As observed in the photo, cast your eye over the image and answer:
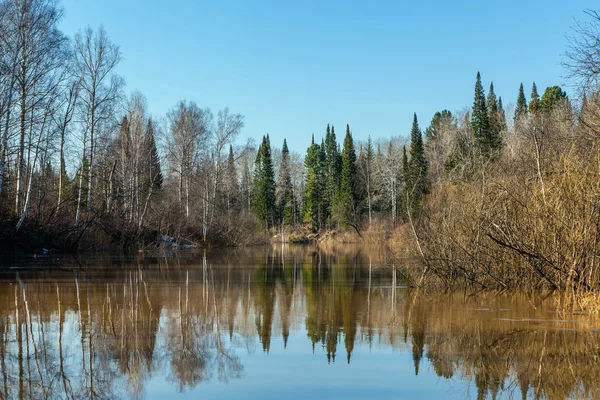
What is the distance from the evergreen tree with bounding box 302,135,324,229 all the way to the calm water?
6656 centimetres

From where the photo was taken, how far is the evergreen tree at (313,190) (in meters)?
79.9

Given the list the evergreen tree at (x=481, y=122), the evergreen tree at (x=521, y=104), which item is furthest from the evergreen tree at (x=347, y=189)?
the evergreen tree at (x=521, y=104)

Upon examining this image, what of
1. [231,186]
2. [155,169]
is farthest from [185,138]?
[231,186]

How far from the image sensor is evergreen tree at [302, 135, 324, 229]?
262 ft

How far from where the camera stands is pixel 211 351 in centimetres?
732

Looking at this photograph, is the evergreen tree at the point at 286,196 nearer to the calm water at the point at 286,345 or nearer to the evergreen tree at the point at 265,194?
the evergreen tree at the point at 265,194

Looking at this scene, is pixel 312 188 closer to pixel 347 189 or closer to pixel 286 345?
pixel 347 189

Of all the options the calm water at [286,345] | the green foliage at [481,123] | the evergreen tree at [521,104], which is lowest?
the calm water at [286,345]

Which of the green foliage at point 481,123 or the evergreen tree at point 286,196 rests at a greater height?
the green foliage at point 481,123

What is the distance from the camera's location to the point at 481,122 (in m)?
61.0

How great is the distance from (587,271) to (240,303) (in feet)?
20.1

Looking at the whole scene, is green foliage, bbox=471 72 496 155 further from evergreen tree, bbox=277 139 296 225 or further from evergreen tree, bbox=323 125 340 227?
evergreen tree, bbox=277 139 296 225

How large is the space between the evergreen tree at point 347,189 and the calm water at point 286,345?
189 ft

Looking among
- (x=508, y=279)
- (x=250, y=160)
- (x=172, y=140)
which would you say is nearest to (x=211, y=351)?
(x=508, y=279)
